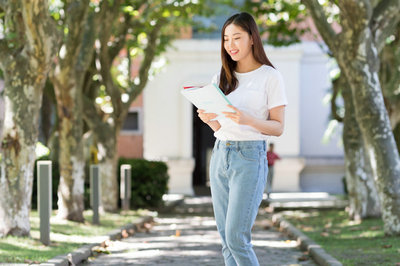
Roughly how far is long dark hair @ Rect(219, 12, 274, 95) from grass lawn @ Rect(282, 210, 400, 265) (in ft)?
12.4

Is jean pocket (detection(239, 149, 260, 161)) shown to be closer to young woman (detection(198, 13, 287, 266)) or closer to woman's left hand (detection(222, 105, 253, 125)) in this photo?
young woman (detection(198, 13, 287, 266))

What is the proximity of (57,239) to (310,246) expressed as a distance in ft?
11.7

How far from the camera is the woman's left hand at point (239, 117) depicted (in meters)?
4.50

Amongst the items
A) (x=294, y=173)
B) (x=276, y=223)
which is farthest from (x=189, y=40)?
(x=276, y=223)

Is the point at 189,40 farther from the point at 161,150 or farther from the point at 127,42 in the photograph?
the point at 127,42

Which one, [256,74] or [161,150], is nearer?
[256,74]

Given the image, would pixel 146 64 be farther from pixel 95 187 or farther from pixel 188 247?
pixel 188 247

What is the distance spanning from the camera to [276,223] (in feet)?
49.5

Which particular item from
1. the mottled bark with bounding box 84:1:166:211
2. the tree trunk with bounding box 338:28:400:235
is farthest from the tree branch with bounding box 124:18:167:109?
the tree trunk with bounding box 338:28:400:235

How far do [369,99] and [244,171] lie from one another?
6134 mm

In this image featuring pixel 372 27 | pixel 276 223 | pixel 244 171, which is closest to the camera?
pixel 244 171

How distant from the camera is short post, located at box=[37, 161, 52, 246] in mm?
9586

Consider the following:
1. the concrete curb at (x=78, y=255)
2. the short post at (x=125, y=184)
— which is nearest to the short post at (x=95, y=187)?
the concrete curb at (x=78, y=255)

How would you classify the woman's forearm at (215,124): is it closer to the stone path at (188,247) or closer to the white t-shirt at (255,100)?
the white t-shirt at (255,100)
